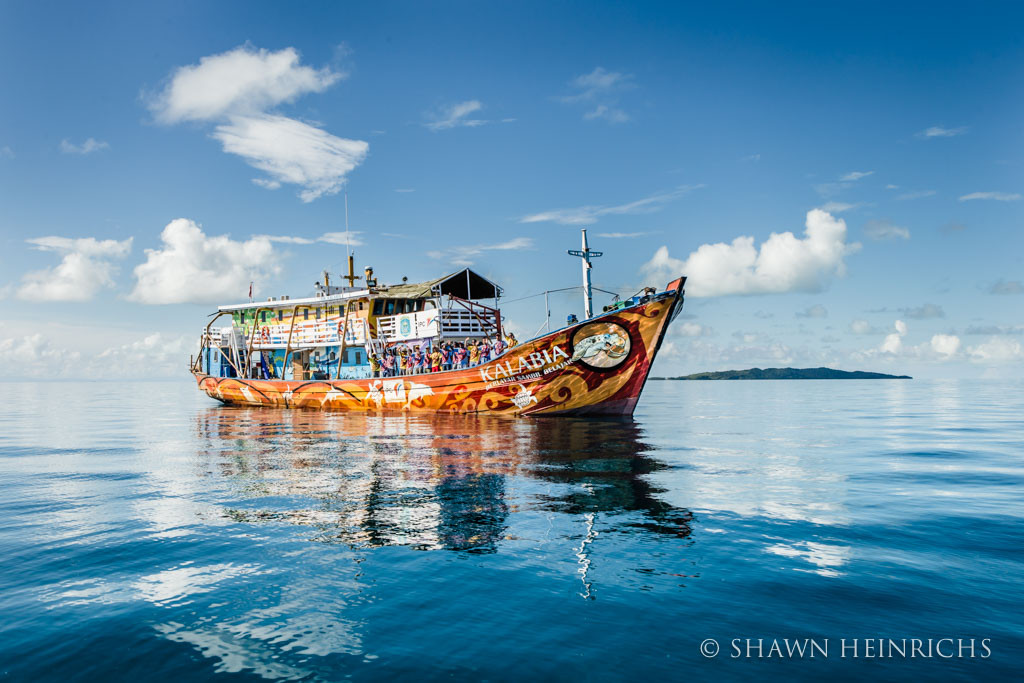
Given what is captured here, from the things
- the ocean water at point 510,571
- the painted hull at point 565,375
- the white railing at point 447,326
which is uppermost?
Result: the white railing at point 447,326

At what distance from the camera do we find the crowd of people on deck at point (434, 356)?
32.6 metres

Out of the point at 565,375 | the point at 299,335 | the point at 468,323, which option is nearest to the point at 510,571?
the point at 565,375

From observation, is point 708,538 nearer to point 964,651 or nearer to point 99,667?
point 964,651

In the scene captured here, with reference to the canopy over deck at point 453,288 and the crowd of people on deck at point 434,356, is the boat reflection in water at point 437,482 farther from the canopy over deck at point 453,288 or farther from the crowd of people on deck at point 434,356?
the canopy over deck at point 453,288

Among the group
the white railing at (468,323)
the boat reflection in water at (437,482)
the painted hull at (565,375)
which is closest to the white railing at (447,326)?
the white railing at (468,323)

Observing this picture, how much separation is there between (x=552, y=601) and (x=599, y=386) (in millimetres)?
23055

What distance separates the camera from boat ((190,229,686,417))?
28281 millimetres

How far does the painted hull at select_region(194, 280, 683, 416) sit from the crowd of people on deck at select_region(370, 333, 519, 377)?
2.92ft

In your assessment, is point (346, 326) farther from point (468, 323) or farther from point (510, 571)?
point (510, 571)

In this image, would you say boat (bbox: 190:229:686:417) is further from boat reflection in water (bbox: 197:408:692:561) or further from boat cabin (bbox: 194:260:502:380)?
boat reflection in water (bbox: 197:408:692:561)

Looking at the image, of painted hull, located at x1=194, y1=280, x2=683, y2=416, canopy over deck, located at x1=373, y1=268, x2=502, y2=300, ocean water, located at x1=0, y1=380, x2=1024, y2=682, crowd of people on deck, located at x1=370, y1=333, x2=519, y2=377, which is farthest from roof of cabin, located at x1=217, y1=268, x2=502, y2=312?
ocean water, located at x1=0, y1=380, x2=1024, y2=682

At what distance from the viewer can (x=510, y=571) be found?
751 centimetres

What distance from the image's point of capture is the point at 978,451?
19.8 meters

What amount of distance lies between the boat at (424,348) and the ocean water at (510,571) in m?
12.3
